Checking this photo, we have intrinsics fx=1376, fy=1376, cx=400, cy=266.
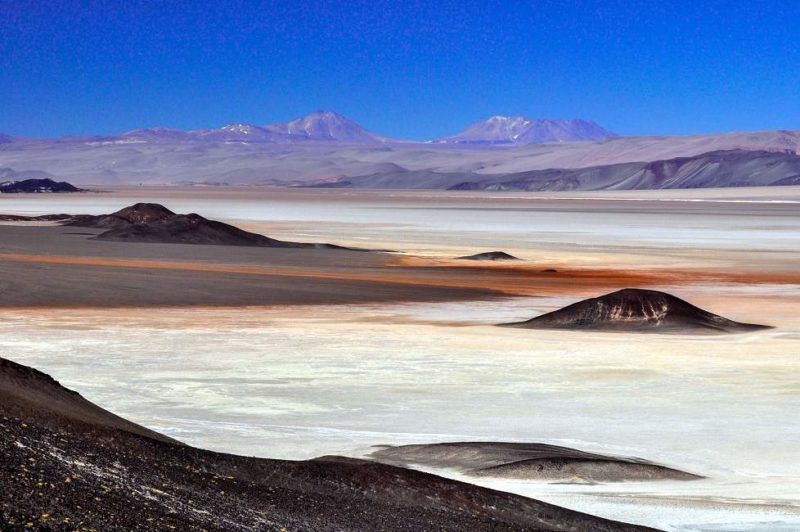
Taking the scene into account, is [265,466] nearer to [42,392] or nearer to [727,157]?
[42,392]

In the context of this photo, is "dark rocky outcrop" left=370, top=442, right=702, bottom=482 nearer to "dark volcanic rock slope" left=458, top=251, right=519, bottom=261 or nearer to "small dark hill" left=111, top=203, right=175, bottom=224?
"dark volcanic rock slope" left=458, top=251, right=519, bottom=261

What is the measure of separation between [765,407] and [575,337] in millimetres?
5028

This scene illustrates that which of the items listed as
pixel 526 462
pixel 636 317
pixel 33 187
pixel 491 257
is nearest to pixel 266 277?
pixel 491 257

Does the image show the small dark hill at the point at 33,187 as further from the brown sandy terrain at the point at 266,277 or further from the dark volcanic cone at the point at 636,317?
the dark volcanic cone at the point at 636,317

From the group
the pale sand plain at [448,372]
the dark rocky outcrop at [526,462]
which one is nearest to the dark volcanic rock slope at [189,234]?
the pale sand plain at [448,372]

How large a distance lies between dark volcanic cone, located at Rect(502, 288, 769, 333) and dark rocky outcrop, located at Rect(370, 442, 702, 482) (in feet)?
26.7

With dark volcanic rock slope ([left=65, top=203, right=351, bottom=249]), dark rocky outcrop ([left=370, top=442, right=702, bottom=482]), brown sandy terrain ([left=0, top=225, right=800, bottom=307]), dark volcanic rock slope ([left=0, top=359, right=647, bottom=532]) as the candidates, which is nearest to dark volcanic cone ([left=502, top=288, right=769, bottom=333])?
brown sandy terrain ([left=0, top=225, right=800, bottom=307])

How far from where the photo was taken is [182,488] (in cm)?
560

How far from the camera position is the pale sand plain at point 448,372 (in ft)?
29.5

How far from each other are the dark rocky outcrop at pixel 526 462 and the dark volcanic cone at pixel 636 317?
26.7 feet

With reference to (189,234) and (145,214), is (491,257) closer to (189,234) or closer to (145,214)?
(189,234)

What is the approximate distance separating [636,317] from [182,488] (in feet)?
40.4

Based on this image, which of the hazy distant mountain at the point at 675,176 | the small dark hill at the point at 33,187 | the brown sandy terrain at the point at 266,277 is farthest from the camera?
the hazy distant mountain at the point at 675,176

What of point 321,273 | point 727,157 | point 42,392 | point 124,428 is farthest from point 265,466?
point 727,157
